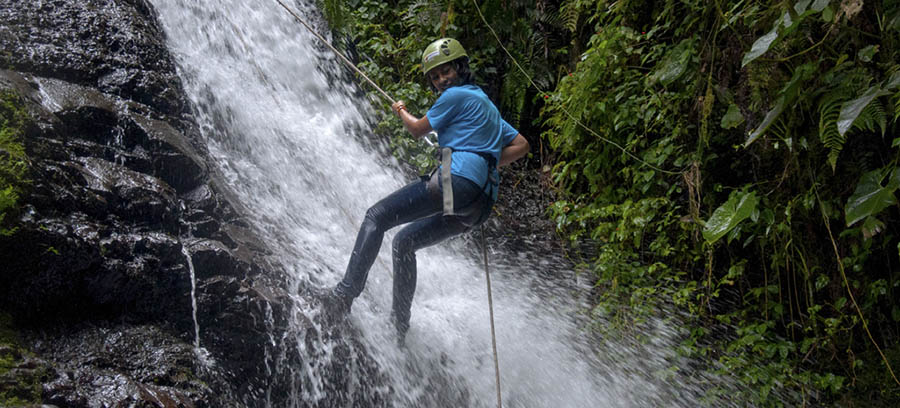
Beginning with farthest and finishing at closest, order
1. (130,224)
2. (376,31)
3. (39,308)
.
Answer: (376,31)
(130,224)
(39,308)

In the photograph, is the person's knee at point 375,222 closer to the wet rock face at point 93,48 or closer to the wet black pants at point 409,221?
the wet black pants at point 409,221

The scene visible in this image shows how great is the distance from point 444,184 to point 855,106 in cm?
233

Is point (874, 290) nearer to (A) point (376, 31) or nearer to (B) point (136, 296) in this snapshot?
(B) point (136, 296)

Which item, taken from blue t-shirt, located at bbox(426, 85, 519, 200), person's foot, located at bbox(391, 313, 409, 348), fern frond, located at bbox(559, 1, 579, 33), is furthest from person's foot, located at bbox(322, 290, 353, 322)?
fern frond, located at bbox(559, 1, 579, 33)

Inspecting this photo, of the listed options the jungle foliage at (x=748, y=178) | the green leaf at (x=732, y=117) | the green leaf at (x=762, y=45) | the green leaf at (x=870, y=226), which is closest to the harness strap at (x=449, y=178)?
the jungle foliage at (x=748, y=178)

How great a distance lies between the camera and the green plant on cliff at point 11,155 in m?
2.64

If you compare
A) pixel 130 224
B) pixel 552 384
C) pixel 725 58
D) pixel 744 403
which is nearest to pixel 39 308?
pixel 130 224

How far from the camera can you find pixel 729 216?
3486mm

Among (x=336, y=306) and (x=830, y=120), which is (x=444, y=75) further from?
(x=830, y=120)

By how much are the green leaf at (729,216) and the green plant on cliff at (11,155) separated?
398cm

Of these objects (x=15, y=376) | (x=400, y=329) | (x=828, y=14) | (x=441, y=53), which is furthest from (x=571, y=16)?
(x=15, y=376)

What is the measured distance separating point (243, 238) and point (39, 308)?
130 centimetres

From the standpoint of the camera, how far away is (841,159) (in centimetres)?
371

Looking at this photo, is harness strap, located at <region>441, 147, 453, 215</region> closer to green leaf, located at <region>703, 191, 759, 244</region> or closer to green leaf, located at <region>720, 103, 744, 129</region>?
green leaf, located at <region>703, 191, 759, 244</region>
